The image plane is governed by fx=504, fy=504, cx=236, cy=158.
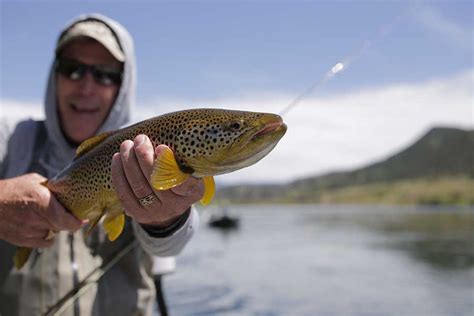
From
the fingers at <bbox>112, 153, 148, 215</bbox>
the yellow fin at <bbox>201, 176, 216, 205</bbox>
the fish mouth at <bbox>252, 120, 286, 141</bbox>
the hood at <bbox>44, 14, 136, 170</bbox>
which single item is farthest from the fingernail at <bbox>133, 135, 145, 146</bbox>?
the hood at <bbox>44, 14, 136, 170</bbox>

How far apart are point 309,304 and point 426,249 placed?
82.7 ft

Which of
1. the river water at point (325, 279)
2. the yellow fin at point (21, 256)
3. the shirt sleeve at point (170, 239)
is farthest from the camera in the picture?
the river water at point (325, 279)

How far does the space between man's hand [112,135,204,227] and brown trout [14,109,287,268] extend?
75 mm

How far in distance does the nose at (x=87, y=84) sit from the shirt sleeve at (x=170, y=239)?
138cm

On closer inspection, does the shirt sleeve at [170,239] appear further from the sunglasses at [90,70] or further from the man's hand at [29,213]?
the sunglasses at [90,70]

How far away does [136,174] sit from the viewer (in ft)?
8.50

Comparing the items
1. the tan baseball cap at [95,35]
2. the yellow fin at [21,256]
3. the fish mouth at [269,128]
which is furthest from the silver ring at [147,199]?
the tan baseball cap at [95,35]

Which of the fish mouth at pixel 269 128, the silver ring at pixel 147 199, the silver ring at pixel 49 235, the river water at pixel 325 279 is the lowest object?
the river water at pixel 325 279

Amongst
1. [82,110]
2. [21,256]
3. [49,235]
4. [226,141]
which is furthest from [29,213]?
[82,110]

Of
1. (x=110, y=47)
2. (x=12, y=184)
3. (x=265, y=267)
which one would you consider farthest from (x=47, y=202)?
(x=265, y=267)

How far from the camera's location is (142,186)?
2617 millimetres

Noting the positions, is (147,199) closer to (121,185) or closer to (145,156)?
(121,185)

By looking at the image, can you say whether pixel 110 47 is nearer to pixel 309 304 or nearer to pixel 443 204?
pixel 309 304

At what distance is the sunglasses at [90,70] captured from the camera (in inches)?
175
